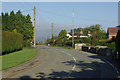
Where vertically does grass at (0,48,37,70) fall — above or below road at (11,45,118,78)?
above

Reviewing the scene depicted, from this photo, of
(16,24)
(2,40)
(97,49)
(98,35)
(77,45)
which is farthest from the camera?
(98,35)

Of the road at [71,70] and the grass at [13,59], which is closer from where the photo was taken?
the road at [71,70]

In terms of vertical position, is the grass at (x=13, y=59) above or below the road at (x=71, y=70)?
above

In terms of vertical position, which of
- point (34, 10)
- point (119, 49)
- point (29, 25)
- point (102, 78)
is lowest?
point (102, 78)

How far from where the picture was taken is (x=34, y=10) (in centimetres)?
4791

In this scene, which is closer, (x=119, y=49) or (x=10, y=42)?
(x=119, y=49)

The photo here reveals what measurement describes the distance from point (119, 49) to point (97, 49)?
11.5 meters

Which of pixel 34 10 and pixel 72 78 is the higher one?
pixel 34 10

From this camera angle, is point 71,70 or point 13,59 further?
point 13,59

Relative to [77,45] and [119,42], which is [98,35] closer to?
[77,45]

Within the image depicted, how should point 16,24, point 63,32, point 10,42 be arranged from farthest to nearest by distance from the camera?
1. point 63,32
2. point 16,24
3. point 10,42

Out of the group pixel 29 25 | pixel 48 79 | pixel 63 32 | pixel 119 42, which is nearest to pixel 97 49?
pixel 119 42

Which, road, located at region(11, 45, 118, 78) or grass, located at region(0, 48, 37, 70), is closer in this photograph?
road, located at region(11, 45, 118, 78)

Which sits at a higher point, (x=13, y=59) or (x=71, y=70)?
(x=13, y=59)
